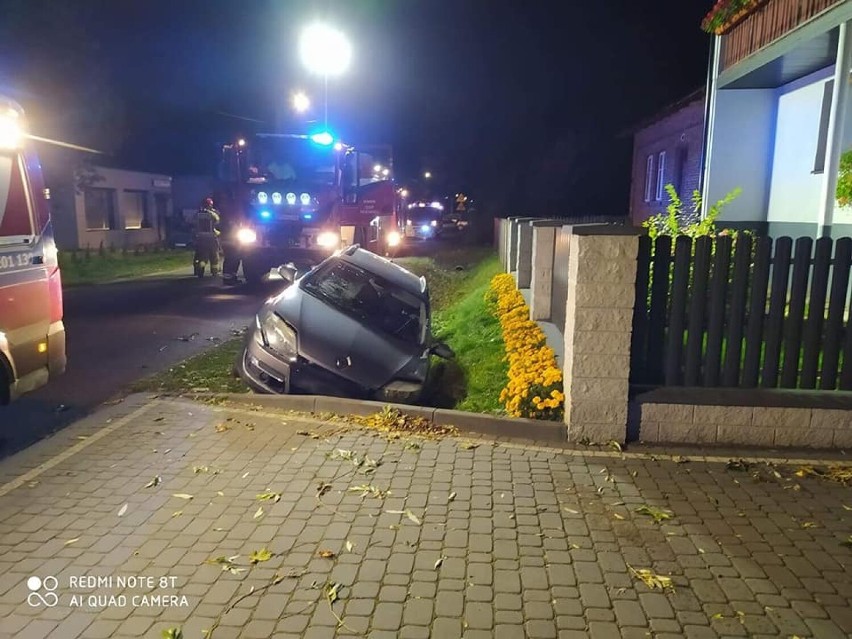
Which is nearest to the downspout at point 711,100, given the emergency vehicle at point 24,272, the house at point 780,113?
the house at point 780,113

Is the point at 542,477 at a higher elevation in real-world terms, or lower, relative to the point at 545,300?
lower

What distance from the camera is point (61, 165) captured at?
24.7m

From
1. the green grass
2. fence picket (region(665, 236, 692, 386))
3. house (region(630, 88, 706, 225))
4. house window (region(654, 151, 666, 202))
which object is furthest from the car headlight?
house window (region(654, 151, 666, 202))

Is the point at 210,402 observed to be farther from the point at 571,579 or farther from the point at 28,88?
the point at 28,88

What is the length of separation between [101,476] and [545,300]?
5330 mm

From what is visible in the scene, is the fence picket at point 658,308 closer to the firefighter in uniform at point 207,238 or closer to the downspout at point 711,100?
the downspout at point 711,100

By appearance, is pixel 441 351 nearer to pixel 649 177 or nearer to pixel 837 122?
pixel 837 122

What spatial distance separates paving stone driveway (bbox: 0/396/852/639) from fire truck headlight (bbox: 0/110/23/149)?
264 centimetres

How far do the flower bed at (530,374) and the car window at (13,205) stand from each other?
4.53 meters

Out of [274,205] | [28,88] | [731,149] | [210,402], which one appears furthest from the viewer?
[28,88]

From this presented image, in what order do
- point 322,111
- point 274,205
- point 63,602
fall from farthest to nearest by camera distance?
point 322,111, point 274,205, point 63,602

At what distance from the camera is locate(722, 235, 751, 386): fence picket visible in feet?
17.8

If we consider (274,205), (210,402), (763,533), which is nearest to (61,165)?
(274,205)

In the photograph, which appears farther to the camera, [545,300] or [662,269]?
[545,300]
